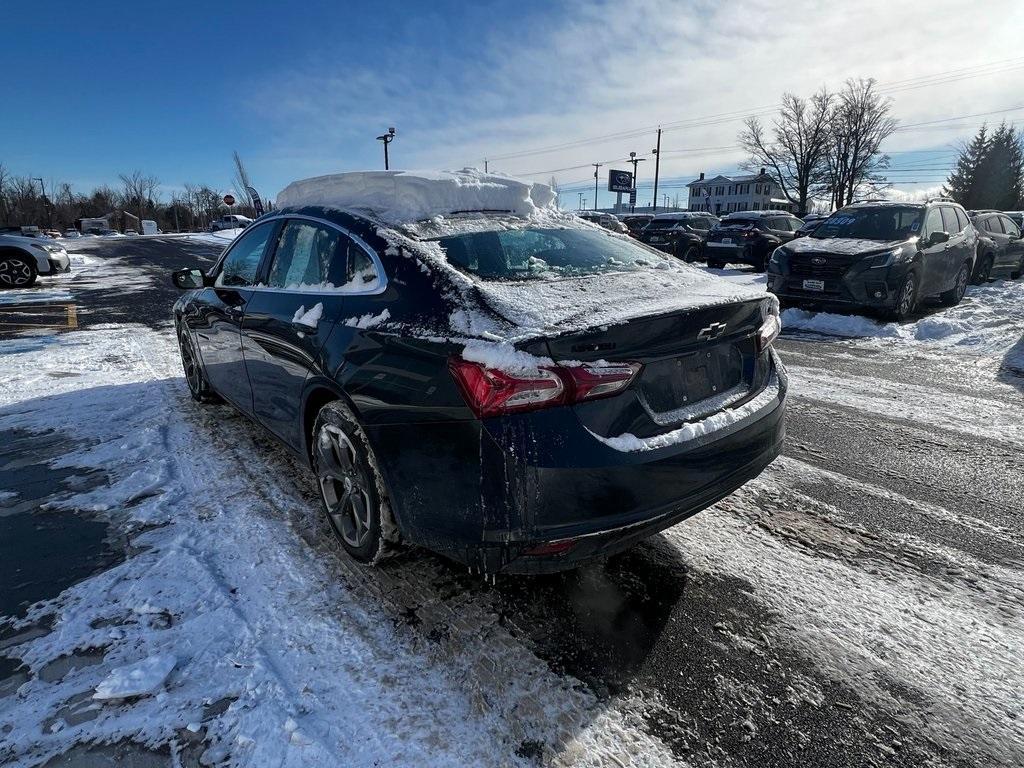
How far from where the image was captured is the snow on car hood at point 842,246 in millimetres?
8141

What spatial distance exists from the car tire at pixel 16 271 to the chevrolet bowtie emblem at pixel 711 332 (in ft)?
53.7

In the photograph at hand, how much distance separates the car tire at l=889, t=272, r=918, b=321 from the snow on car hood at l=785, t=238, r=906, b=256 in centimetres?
54

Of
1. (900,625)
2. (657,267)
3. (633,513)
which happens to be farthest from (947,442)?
(633,513)

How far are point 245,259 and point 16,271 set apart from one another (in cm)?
1345

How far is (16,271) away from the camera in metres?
13.2

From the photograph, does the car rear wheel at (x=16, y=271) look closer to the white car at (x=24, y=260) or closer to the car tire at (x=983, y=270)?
the white car at (x=24, y=260)

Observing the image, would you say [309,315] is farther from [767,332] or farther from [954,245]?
[954,245]

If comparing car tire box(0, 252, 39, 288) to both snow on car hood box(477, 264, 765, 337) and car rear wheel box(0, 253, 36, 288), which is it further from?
snow on car hood box(477, 264, 765, 337)

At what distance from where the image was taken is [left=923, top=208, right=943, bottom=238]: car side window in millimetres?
8812

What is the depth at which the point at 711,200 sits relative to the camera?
98.8m

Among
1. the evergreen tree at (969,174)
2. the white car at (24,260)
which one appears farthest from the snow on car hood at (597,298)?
the evergreen tree at (969,174)

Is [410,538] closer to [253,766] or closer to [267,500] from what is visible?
[253,766]

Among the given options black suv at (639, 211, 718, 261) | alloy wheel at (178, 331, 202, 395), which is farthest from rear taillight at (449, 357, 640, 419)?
black suv at (639, 211, 718, 261)

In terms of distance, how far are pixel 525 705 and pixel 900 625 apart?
1.47 meters
